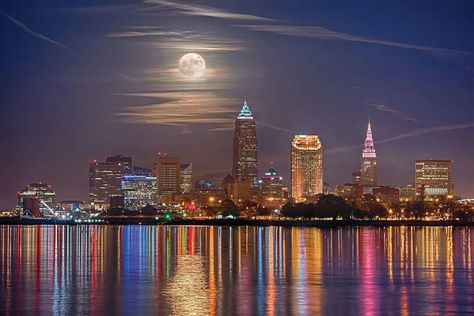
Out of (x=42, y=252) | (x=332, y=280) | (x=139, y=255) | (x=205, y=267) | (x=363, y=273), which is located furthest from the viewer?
(x=42, y=252)

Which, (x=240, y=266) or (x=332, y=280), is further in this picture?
(x=240, y=266)

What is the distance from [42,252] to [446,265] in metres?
43.4

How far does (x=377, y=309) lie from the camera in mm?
48062

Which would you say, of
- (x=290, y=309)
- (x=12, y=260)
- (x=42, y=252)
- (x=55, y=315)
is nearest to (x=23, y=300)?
(x=55, y=315)

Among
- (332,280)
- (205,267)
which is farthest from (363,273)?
(205,267)

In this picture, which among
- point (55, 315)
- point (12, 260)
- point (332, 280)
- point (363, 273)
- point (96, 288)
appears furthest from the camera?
point (12, 260)

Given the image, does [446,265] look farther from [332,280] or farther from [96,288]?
[96,288]

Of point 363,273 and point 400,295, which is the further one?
point 363,273

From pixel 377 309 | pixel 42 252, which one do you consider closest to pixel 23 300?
pixel 377 309

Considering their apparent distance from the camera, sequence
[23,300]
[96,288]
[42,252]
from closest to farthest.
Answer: [23,300], [96,288], [42,252]

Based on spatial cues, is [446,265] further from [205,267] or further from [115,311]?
[115,311]

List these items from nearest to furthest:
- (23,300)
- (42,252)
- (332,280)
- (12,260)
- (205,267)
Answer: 1. (23,300)
2. (332,280)
3. (205,267)
4. (12,260)
5. (42,252)

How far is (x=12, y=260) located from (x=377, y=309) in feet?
152

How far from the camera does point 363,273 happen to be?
7019 centimetres
